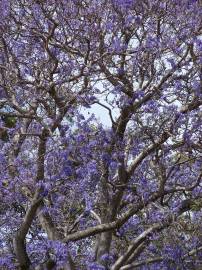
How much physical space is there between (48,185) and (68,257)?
1073mm

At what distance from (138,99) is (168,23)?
1.28 m

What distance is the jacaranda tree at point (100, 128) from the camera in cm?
667

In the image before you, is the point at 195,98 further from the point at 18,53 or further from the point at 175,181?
the point at 18,53

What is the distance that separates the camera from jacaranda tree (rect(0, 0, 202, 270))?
6.67 m

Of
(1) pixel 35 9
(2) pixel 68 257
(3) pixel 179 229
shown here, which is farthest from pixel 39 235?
(1) pixel 35 9

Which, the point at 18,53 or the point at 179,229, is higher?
the point at 18,53

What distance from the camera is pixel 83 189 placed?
6.67m

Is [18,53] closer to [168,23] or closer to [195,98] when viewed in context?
[168,23]

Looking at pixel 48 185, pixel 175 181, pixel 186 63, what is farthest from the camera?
pixel 175 181

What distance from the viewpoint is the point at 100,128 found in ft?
22.5

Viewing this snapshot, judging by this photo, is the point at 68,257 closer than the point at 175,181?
Yes

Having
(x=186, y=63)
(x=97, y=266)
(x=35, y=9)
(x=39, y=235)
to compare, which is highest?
(x=35, y=9)

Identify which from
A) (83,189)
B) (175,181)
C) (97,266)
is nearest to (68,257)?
(97,266)

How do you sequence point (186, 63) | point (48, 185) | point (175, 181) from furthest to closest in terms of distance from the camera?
1. point (175, 181)
2. point (186, 63)
3. point (48, 185)
